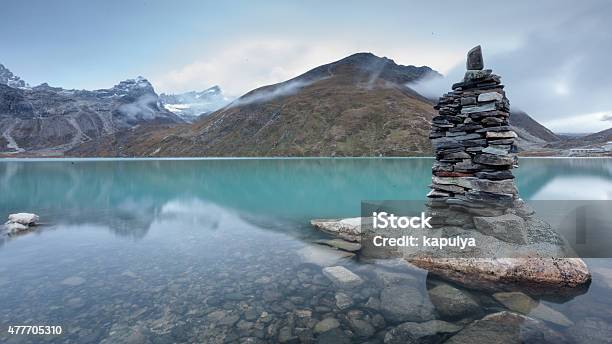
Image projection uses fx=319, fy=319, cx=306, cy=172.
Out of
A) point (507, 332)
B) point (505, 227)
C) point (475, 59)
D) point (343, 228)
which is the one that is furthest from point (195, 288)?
point (475, 59)

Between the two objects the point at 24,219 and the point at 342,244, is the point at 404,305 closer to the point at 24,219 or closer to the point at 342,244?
the point at 342,244

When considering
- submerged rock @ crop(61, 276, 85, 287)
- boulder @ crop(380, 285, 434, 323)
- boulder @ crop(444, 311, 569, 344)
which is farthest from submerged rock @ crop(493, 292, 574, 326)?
submerged rock @ crop(61, 276, 85, 287)

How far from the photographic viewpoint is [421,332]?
8086 millimetres

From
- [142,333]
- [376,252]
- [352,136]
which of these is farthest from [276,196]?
[352,136]

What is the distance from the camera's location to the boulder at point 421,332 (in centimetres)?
778

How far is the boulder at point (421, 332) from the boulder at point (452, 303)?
0.64 metres

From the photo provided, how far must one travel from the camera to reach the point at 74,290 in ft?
36.8

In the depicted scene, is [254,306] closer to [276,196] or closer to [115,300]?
[115,300]

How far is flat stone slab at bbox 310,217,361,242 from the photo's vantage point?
17922mm

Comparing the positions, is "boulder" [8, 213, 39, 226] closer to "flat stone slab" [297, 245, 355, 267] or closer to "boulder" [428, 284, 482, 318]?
"flat stone slab" [297, 245, 355, 267]

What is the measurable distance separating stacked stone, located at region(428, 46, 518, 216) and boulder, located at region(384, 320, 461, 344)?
299 inches

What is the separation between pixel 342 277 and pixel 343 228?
7.33 metres

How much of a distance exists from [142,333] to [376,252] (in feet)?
32.8

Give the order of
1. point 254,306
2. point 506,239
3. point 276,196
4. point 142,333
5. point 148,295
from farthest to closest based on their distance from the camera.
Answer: point 276,196, point 506,239, point 148,295, point 254,306, point 142,333
